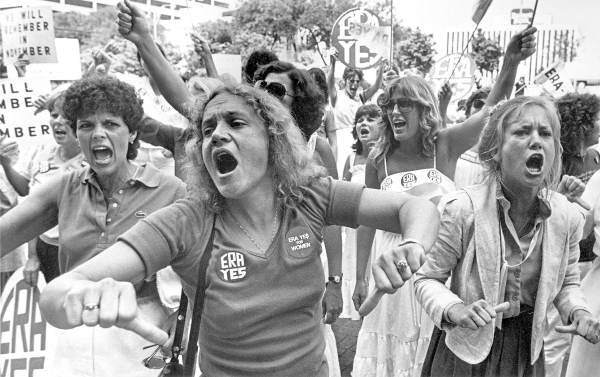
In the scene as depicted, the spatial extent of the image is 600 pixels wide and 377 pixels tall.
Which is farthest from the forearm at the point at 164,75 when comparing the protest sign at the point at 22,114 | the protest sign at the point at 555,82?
the protest sign at the point at 555,82

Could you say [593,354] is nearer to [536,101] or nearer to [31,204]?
[536,101]

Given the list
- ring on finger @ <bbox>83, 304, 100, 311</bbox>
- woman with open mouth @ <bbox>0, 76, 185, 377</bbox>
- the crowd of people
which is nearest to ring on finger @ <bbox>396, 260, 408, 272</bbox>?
the crowd of people

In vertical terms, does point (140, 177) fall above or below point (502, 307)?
above

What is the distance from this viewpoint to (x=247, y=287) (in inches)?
71.9

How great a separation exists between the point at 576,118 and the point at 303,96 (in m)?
1.98

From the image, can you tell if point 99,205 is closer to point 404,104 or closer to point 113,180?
point 113,180

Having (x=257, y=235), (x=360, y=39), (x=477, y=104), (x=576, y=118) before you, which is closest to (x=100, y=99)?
(x=257, y=235)

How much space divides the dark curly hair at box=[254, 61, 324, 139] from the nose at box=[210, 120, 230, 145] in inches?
37.9

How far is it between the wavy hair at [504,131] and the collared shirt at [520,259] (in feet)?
0.52

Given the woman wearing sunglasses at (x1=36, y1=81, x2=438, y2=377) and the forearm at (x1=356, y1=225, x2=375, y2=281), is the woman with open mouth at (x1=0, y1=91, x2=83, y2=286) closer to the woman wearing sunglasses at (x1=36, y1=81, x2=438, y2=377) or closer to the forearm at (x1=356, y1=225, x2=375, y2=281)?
the forearm at (x1=356, y1=225, x2=375, y2=281)

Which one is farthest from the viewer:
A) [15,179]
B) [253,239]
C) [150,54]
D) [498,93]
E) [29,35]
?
[29,35]

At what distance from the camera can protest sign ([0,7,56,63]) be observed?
16.0 feet

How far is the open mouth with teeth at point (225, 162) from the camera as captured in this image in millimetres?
1961

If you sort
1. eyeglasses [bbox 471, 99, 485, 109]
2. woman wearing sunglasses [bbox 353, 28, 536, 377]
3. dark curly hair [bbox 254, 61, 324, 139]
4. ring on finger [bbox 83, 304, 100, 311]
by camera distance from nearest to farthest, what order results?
ring on finger [bbox 83, 304, 100, 311] < dark curly hair [bbox 254, 61, 324, 139] < woman wearing sunglasses [bbox 353, 28, 536, 377] < eyeglasses [bbox 471, 99, 485, 109]
